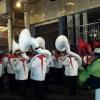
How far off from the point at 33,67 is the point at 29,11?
13350 mm

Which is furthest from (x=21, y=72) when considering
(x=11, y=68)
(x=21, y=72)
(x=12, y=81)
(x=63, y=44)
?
(x=12, y=81)

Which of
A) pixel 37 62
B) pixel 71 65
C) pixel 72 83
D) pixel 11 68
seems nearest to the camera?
pixel 37 62

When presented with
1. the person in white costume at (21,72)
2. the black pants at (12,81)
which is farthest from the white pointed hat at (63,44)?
the black pants at (12,81)

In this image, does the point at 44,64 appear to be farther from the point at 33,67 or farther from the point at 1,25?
the point at 1,25

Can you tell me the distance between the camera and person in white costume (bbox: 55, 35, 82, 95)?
1091cm

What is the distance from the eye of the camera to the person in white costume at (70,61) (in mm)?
10914

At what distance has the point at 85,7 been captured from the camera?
16.8 metres

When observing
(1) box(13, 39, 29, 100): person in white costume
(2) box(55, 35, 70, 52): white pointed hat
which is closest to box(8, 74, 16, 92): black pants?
(1) box(13, 39, 29, 100): person in white costume

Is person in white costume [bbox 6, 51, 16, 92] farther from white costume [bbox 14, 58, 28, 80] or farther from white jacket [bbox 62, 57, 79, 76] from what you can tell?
white jacket [bbox 62, 57, 79, 76]

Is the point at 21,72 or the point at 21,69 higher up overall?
the point at 21,69

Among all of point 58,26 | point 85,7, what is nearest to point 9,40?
point 58,26

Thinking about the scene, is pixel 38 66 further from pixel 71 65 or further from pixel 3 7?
pixel 3 7

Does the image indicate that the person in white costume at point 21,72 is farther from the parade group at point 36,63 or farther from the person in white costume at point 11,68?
the person in white costume at point 11,68

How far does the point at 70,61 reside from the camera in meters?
11.0
